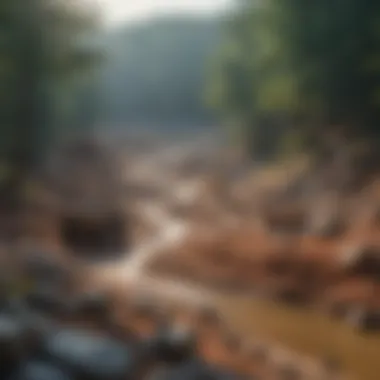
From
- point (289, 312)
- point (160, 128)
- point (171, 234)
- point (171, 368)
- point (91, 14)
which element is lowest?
point (171, 368)

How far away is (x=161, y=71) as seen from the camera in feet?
5.50

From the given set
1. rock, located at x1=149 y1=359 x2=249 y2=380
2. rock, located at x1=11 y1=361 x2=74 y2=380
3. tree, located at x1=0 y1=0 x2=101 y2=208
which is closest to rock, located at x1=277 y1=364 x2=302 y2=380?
rock, located at x1=149 y1=359 x2=249 y2=380

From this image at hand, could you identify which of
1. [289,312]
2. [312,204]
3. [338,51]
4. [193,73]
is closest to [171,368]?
[289,312]

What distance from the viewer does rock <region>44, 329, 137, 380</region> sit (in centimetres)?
154

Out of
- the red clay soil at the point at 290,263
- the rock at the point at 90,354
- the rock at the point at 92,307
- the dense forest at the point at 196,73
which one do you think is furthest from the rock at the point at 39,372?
the dense forest at the point at 196,73

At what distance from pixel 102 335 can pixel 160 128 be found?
45 centimetres

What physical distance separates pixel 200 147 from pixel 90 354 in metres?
0.48

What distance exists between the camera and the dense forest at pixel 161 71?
5.39 ft

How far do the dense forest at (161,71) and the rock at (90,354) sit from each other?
0.45 m

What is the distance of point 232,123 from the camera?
168 cm

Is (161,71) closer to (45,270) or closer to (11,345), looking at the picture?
(45,270)

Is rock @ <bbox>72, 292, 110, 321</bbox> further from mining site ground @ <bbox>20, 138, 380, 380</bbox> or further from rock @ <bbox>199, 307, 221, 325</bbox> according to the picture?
rock @ <bbox>199, 307, 221, 325</bbox>

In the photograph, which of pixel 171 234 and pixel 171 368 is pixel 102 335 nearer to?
pixel 171 368

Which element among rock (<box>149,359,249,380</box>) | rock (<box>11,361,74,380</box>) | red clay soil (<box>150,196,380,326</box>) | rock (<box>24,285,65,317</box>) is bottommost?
rock (<box>11,361,74,380</box>)
